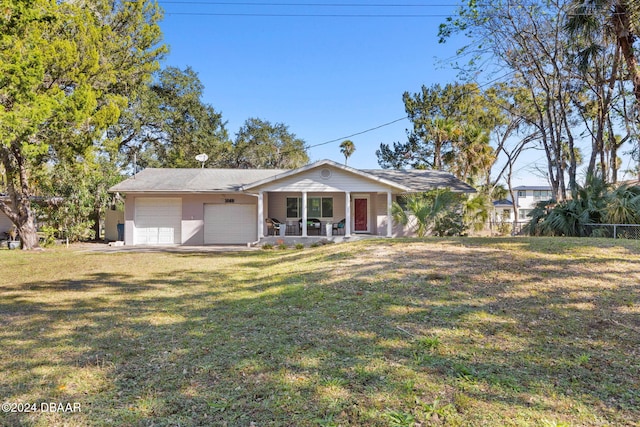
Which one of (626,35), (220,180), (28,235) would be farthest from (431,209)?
(28,235)

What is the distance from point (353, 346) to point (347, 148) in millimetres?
34086

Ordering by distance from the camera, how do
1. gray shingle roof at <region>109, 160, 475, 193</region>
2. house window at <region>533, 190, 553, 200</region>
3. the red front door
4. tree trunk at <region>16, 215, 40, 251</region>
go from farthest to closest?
1. house window at <region>533, 190, 553, 200</region>
2. the red front door
3. gray shingle roof at <region>109, 160, 475, 193</region>
4. tree trunk at <region>16, 215, 40, 251</region>

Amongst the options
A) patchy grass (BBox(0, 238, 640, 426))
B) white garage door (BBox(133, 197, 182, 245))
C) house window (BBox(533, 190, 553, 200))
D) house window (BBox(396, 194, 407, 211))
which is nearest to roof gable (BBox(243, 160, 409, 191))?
house window (BBox(396, 194, 407, 211))

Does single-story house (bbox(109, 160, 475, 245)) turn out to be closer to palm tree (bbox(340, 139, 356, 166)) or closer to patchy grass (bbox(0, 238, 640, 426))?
patchy grass (bbox(0, 238, 640, 426))

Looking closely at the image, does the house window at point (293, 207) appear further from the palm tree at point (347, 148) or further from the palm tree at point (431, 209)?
the palm tree at point (347, 148)

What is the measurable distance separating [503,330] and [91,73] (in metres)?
17.3

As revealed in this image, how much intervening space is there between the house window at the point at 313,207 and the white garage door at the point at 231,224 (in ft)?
6.07

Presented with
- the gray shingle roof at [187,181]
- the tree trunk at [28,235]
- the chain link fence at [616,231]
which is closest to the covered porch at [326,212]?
the gray shingle roof at [187,181]

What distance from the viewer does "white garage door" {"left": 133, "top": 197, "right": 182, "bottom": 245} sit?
Result: 17.5 m

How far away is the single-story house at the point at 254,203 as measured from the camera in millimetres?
16484

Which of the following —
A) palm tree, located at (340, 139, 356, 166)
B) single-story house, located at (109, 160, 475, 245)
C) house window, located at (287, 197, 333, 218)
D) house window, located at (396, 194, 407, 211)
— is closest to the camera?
single-story house, located at (109, 160, 475, 245)

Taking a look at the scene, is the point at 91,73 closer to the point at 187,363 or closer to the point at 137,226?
the point at 137,226

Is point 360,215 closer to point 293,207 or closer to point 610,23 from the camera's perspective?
point 293,207

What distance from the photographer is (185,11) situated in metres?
16.5
